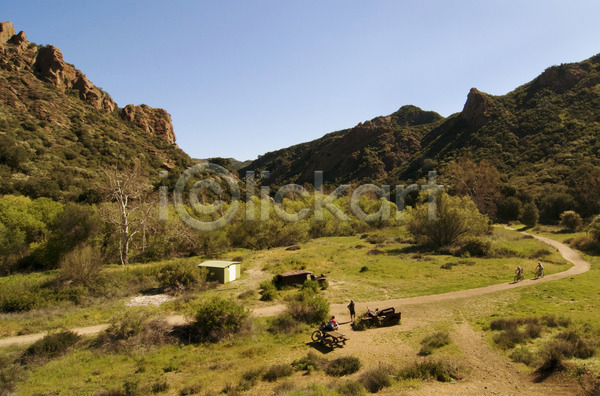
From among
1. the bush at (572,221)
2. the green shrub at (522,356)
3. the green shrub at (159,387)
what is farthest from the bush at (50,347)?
the bush at (572,221)

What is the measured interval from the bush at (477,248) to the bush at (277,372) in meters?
31.2

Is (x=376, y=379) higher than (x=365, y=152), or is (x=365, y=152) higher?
(x=365, y=152)

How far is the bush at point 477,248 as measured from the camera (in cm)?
3562

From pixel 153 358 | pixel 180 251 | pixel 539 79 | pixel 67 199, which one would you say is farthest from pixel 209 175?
pixel 539 79

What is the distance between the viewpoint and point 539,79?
9931 centimetres

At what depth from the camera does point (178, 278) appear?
965 inches

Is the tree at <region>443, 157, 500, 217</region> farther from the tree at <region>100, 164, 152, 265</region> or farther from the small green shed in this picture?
the tree at <region>100, 164, 152, 265</region>

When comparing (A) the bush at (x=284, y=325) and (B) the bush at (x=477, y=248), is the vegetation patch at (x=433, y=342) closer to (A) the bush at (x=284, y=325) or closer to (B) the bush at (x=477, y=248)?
(A) the bush at (x=284, y=325)

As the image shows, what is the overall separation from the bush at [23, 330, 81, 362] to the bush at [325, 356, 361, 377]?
12.2m

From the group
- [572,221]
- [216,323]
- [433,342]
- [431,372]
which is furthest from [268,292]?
[572,221]

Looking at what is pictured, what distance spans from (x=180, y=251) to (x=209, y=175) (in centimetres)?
4930

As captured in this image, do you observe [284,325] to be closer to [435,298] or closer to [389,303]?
[389,303]

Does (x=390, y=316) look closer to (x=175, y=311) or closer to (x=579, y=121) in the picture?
(x=175, y=311)

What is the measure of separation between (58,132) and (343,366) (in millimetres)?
74457
